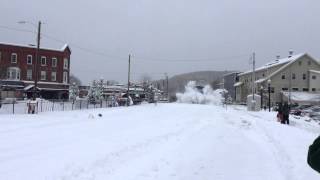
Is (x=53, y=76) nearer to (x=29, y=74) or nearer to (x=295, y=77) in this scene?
(x=29, y=74)

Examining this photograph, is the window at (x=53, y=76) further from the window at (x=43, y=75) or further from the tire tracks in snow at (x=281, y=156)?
the tire tracks in snow at (x=281, y=156)

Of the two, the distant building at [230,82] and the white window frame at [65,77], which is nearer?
the white window frame at [65,77]

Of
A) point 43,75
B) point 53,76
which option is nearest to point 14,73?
point 43,75

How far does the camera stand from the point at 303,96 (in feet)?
311

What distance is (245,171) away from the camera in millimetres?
12172

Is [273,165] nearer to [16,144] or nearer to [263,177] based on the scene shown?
[263,177]

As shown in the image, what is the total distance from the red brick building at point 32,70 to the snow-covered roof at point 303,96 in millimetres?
42624

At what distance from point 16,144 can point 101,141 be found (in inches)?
112

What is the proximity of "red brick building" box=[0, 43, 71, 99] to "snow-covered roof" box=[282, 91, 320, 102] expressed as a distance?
42.6 metres

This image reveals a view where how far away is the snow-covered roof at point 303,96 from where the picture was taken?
92.7 metres

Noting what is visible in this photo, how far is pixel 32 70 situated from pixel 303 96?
50530 millimetres

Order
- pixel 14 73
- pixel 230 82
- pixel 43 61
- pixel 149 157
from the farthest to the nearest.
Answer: pixel 230 82 < pixel 43 61 < pixel 14 73 < pixel 149 157

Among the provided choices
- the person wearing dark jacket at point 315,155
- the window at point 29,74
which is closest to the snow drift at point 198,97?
the window at point 29,74

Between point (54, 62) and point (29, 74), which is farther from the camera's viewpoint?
point (54, 62)
